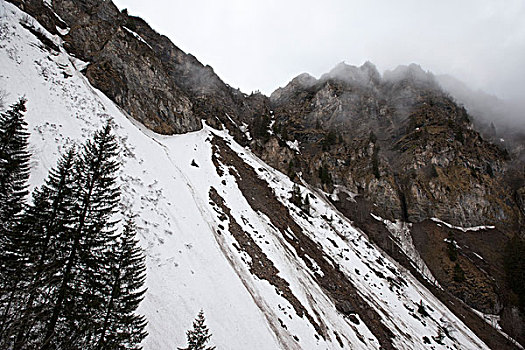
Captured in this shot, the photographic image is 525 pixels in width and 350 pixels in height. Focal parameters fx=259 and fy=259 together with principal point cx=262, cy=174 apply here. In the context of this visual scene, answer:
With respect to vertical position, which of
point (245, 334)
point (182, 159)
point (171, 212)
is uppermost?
point (182, 159)

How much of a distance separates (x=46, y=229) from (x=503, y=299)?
255ft

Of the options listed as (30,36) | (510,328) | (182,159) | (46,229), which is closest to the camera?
(46,229)

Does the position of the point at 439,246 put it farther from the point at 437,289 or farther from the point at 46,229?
the point at 46,229

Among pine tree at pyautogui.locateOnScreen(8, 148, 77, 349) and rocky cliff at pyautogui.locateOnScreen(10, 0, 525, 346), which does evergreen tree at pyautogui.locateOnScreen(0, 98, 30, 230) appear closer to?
pine tree at pyautogui.locateOnScreen(8, 148, 77, 349)

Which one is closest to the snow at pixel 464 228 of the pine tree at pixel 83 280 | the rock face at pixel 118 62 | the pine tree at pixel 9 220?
the rock face at pixel 118 62

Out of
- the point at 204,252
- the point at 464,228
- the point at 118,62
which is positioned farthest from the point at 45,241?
the point at 464,228

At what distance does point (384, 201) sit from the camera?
77.6 metres

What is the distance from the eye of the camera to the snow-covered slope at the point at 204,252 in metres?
16.6

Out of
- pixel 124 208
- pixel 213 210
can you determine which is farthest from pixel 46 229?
pixel 213 210

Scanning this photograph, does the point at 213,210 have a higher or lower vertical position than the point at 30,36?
lower

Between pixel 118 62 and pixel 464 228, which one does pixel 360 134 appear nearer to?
pixel 464 228

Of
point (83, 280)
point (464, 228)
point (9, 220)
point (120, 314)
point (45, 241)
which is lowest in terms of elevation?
point (464, 228)

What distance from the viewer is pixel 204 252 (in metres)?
21.2

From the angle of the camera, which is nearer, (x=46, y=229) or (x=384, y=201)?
(x=46, y=229)
